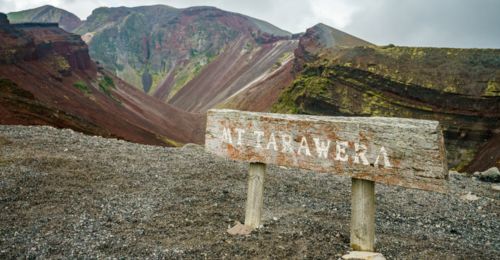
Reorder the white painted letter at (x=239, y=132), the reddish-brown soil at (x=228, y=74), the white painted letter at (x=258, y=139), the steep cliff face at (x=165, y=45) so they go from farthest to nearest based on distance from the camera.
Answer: the steep cliff face at (x=165, y=45)
the reddish-brown soil at (x=228, y=74)
the white painted letter at (x=239, y=132)
the white painted letter at (x=258, y=139)

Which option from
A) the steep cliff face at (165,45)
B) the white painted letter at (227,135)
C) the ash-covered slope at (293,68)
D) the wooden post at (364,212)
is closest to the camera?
the wooden post at (364,212)

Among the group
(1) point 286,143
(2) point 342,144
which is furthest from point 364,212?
(1) point 286,143

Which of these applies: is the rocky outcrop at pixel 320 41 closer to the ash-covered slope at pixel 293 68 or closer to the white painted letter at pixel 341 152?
the ash-covered slope at pixel 293 68

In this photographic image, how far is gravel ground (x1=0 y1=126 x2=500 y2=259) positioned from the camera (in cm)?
596

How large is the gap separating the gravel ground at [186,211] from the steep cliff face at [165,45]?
146 metres

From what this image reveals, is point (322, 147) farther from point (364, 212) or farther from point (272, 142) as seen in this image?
point (364, 212)

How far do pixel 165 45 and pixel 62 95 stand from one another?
154862 millimetres

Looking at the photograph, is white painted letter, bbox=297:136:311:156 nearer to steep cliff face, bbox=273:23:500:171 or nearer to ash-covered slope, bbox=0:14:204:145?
ash-covered slope, bbox=0:14:204:145

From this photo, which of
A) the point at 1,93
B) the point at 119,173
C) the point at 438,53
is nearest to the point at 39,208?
the point at 119,173

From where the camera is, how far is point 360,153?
18.8 feet

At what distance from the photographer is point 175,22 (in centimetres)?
19950

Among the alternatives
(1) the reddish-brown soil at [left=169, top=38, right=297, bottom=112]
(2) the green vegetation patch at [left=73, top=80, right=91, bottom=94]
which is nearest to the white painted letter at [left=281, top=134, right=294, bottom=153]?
(2) the green vegetation patch at [left=73, top=80, right=91, bottom=94]

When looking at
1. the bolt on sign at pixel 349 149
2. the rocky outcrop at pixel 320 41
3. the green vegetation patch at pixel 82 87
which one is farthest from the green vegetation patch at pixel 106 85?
the bolt on sign at pixel 349 149

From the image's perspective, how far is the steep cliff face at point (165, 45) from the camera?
553 ft
